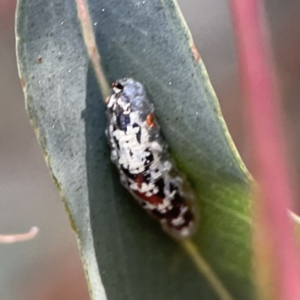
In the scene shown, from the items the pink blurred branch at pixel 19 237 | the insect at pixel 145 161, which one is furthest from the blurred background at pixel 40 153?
the insect at pixel 145 161

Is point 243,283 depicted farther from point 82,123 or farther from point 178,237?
point 82,123

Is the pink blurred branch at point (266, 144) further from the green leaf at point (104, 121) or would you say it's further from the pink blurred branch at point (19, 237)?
the pink blurred branch at point (19, 237)

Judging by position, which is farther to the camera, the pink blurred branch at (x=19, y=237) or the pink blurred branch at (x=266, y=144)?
the pink blurred branch at (x=19, y=237)

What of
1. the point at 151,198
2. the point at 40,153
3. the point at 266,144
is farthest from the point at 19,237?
the point at 266,144

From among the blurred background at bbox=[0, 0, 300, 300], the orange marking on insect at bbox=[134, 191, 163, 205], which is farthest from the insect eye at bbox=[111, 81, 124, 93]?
the blurred background at bbox=[0, 0, 300, 300]

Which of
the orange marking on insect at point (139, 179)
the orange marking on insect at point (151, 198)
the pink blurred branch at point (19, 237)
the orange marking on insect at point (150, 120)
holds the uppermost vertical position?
the orange marking on insect at point (150, 120)

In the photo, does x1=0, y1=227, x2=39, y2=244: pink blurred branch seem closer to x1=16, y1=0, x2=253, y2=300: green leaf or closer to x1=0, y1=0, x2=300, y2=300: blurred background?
x1=0, y1=0, x2=300, y2=300: blurred background

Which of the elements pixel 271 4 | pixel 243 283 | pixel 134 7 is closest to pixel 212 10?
pixel 271 4
